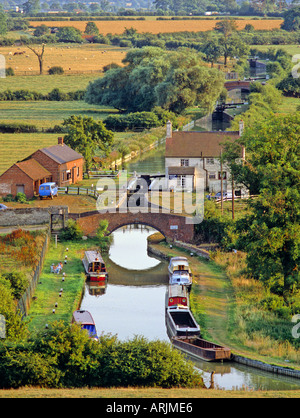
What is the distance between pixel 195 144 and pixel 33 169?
14147mm

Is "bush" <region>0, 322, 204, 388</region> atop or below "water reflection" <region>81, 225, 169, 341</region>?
atop

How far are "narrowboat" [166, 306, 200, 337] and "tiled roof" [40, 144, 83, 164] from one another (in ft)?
85.6

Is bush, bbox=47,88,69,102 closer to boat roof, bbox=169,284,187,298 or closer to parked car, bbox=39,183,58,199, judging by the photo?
parked car, bbox=39,183,58,199

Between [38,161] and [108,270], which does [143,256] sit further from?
[38,161]

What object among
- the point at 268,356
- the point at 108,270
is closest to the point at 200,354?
the point at 268,356

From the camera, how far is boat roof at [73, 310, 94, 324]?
1608 inches

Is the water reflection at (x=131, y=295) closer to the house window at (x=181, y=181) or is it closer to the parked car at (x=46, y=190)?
the parked car at (x=46, y=190)

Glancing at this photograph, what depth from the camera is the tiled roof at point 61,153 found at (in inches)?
2670

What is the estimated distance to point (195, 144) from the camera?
72188mm

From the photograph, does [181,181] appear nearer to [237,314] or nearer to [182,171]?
[182,171]

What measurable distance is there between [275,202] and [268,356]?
8590 mm

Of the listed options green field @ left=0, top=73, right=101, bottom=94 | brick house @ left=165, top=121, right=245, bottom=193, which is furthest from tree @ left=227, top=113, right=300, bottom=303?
green field @ left=0, top=73, right=101, bottom=94

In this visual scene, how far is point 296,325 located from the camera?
133ft

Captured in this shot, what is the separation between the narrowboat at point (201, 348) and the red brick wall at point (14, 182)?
26426 mm
